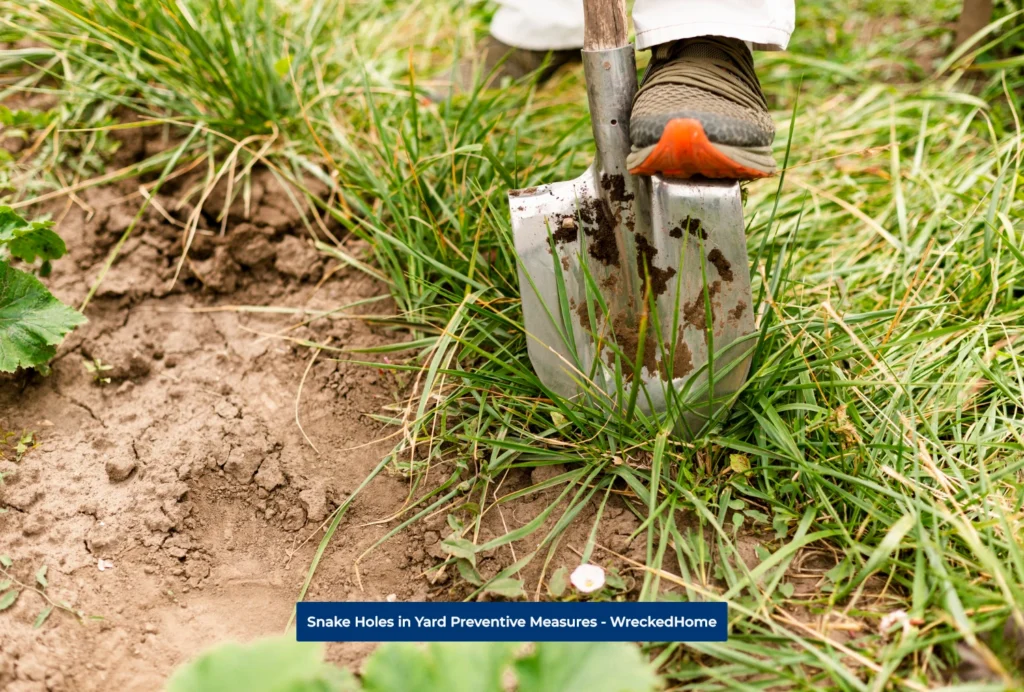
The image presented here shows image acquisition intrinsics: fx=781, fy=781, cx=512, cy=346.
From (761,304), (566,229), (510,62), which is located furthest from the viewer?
(510,62)

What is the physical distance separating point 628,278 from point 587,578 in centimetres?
58

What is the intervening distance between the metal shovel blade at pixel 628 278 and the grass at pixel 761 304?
2.7 inches

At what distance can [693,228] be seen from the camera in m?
1.44

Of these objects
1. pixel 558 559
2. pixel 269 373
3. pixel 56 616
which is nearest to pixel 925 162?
pixel 558 559

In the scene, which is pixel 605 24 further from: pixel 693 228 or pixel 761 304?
pixel 761 304

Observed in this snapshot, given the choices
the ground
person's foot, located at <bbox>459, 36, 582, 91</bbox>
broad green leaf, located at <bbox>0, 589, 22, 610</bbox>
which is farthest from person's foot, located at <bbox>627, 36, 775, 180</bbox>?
broad green leaf, located at <bbox>0, 589, 22, 610</bbox>

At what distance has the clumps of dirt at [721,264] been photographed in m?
1.44

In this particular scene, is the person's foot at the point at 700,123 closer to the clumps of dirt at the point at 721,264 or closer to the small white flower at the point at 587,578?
the clumps of dirt at the point at 721,264

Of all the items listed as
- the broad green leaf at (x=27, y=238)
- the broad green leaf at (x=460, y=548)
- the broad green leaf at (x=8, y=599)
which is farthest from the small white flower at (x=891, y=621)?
the broad green leaf at (x=27, y=238)

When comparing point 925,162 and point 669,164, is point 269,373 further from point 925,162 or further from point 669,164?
point 925,162

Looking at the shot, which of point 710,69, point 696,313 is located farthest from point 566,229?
point 710,69

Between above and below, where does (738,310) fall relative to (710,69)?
below

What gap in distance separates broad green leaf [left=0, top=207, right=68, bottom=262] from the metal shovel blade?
97 centimetres

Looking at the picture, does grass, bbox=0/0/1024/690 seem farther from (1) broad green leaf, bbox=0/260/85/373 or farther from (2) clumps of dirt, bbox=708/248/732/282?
(1) broad green leaf, bbox=0/260/85/373
